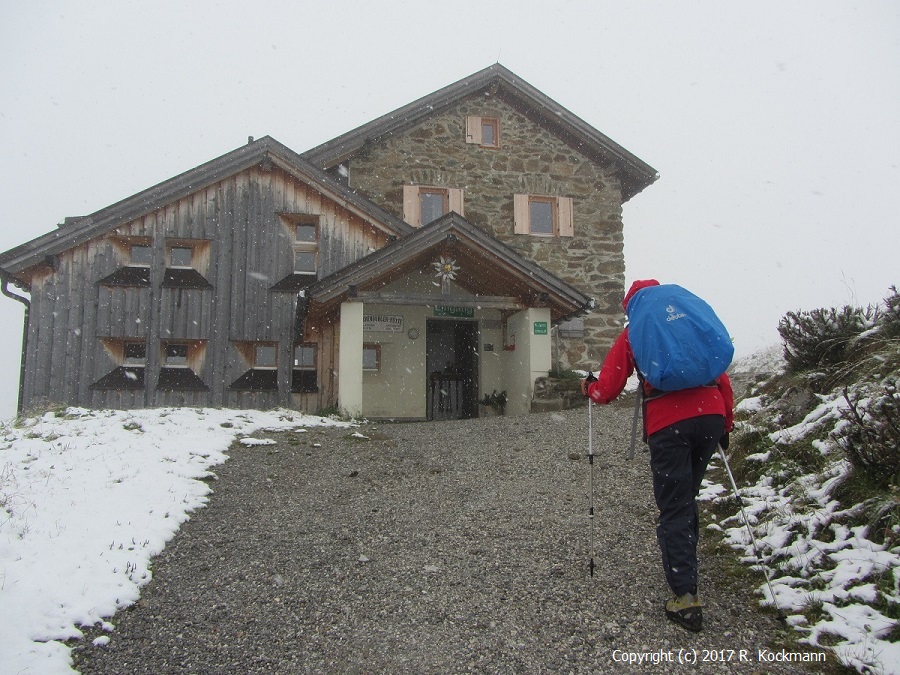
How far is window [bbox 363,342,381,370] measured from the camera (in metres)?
13.7

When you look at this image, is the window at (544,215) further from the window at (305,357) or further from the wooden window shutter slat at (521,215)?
the window at (305,357)

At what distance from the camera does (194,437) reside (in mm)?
7719

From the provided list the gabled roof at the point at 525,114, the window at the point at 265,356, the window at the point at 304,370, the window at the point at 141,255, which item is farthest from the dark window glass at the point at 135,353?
the gabled roof at the point at 525,114

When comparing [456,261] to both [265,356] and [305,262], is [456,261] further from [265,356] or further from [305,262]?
[265,356]

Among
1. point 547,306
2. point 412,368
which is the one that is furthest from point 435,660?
point 412,368

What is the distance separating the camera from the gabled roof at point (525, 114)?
15.1m

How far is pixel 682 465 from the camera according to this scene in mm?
3562

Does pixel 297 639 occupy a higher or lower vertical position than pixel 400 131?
lower

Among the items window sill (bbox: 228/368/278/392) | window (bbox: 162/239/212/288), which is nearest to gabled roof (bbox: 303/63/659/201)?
window (bbox: 162/239/212/288)

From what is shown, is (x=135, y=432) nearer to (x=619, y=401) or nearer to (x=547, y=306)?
(x=547, y=306)

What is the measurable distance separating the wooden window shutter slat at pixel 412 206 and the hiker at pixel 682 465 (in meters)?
12.0

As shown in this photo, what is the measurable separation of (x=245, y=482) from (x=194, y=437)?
5.50 feet

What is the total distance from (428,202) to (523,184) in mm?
2477

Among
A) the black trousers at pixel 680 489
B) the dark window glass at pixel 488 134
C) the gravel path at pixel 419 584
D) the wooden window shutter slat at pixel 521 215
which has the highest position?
the dark window glass at pixel 488 134
